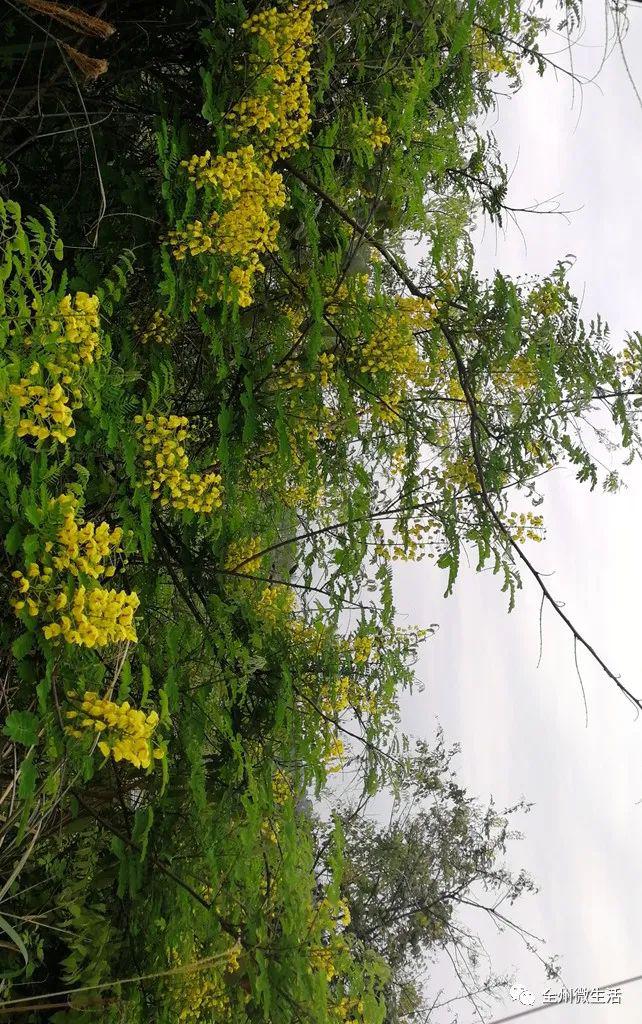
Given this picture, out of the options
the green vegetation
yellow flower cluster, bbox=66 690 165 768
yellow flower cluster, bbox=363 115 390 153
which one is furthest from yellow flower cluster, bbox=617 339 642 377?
yellow flower cluster, bbox=66 690 165 768

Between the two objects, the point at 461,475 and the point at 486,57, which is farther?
the point at 486,57

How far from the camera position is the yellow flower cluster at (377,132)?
331 centimetres

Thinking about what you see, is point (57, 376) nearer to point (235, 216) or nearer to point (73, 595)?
point (73, 595)

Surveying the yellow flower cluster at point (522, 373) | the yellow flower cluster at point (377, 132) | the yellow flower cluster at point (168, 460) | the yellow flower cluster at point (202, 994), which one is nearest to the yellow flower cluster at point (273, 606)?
the yellow flower cluster at point (168, 460)

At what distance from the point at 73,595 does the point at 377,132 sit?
234 cm

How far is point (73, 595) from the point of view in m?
1.92

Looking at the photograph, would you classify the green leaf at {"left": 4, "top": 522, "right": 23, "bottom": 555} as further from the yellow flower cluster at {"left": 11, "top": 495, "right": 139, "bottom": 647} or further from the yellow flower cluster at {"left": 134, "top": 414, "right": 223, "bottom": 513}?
the yellow flower cluster at {"left": 134, "top": 414, "right": 223, "bottom": 513}

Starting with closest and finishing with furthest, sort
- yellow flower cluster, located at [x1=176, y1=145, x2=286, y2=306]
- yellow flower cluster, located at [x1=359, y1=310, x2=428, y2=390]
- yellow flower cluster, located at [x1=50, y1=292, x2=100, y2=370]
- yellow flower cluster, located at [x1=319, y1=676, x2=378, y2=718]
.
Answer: yellow flower cluster, located at [x1=50, y1=292, x2=100, y2=370]
yellow flower cluster, located at [x1=176, y1=145, x2=286, y2=306]
yellow flower cluster, located at [x1=359, y1=310, x2=428, y2=390]
yellow flower cluster, located at [x1=319, y1=676, x2=378, y2=718]

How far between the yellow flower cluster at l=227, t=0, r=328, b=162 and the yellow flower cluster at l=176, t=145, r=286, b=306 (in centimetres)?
11

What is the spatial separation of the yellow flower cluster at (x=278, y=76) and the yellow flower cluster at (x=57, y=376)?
1244 millimetres

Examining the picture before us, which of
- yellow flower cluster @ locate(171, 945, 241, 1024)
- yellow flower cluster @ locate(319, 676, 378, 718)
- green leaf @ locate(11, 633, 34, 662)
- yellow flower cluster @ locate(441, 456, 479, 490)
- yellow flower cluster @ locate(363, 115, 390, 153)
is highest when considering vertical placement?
yellow flower cluster @ locate(363, 115, 390, 153)

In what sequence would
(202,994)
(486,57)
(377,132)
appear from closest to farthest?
(202,994)
(377,132)
(486,57)

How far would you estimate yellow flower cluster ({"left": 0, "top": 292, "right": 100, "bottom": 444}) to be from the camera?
1.87m

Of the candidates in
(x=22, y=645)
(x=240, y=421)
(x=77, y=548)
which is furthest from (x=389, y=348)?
(x=22, y=645)
